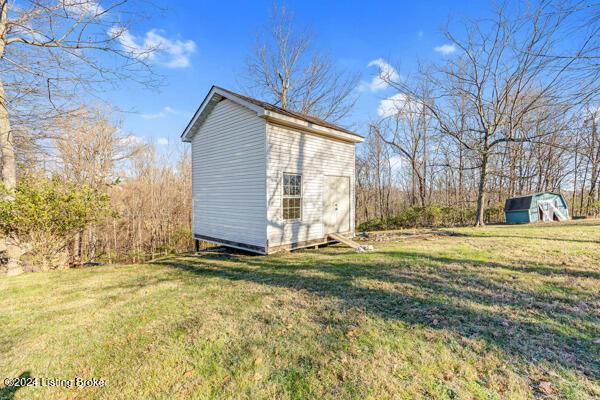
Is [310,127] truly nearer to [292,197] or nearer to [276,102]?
[292,197]

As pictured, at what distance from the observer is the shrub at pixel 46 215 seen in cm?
575

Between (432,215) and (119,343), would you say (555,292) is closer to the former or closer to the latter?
(119,343)

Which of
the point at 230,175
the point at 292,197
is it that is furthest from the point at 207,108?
the point at 292,197

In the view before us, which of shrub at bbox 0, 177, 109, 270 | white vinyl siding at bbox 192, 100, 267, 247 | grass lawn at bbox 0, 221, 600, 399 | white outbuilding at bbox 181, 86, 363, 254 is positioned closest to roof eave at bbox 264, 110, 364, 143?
white outbuilding at bbox 181, 86, 363, 254

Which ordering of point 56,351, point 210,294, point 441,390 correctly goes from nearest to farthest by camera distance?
point 441,390 < point 56,351 < point 210,294

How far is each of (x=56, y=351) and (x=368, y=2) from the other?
13.8 m

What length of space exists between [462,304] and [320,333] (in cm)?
217

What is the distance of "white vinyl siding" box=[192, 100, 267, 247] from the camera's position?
7180mm

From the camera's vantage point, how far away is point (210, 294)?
4.39 meters

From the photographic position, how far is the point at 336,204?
9219 mm

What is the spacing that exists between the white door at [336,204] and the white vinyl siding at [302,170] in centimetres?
23

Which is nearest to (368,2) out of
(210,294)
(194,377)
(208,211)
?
(208,211)

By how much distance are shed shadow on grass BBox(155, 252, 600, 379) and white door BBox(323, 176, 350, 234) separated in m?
3.07

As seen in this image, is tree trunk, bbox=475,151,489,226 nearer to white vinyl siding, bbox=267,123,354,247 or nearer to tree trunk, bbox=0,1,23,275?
white vinyl siding, bbox=267,123,354,247
